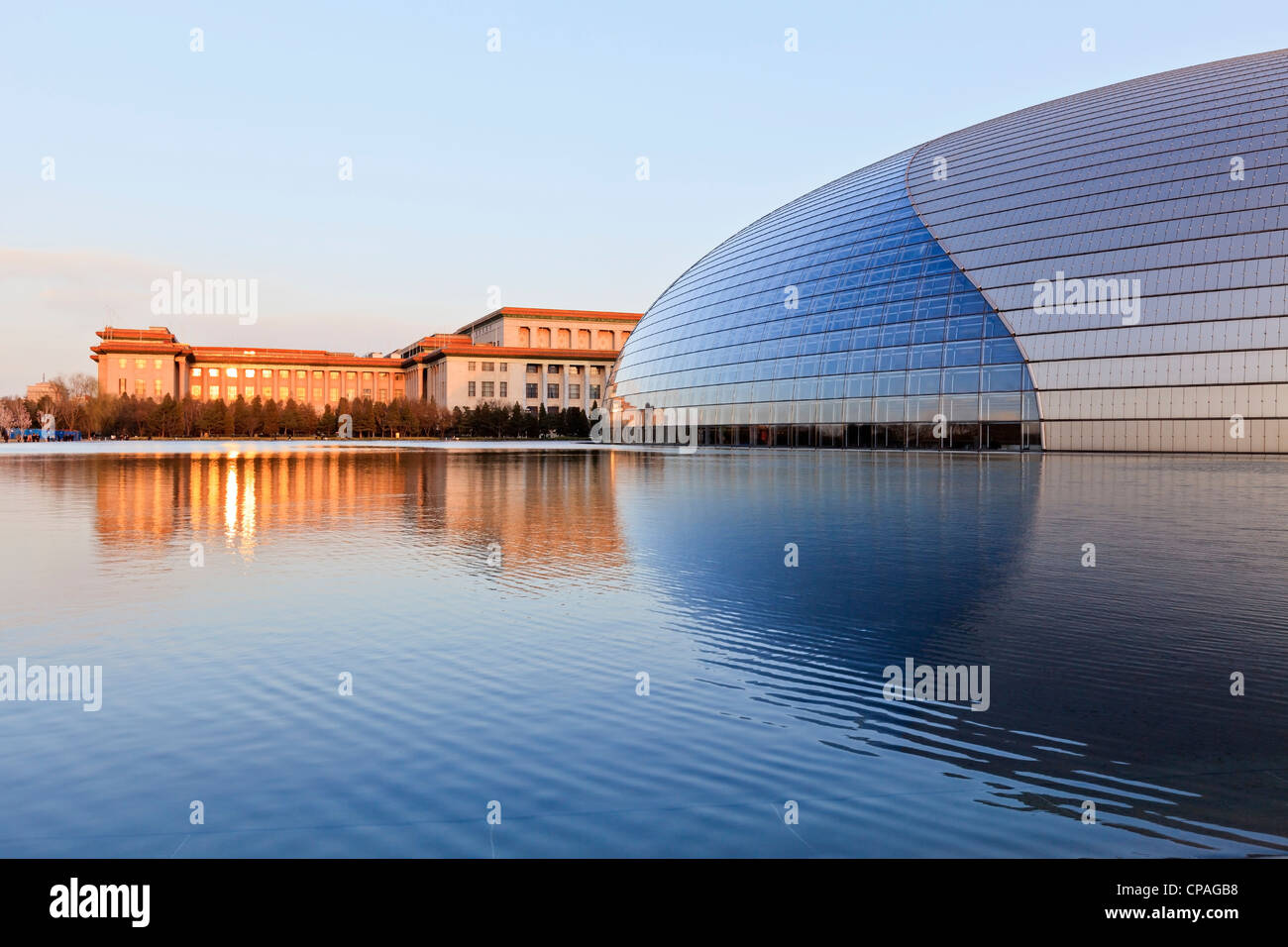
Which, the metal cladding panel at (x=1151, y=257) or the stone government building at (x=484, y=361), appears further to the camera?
the stone government building at (x=484, y=361)

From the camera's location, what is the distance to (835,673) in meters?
6.43

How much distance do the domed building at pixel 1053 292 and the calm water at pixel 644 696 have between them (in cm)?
2959

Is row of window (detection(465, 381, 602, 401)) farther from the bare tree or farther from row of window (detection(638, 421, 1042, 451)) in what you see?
row of window (detection(638, 421, 1042, 451))

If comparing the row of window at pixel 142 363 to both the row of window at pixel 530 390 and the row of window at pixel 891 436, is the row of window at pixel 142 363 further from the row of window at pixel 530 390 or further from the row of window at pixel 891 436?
the row of window at pixel 891 436

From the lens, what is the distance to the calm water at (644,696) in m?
4.03

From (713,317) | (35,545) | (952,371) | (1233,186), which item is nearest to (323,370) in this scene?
(713,317)

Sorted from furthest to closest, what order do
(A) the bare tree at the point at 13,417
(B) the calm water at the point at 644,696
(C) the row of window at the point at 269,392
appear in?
1. (C) the row of window at the point at 269,392
2. (A) the bare tree at the point at 13,417
3. (B) the calm water at the point at 644,696

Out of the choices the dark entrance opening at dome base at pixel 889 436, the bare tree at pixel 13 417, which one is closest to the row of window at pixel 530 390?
the bare tree at pixel 13 417

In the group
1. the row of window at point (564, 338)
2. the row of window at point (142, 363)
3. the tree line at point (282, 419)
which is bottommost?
the tree line at point (282, 419)

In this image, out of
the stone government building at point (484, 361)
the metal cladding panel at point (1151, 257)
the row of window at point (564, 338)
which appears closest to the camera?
the metal cladding panel at point (1151, 257)

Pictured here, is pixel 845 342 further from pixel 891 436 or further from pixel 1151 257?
pixel 1151 257

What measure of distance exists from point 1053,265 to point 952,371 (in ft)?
21.8

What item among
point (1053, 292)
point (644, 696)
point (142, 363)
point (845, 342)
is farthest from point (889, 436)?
point (142, 363)
